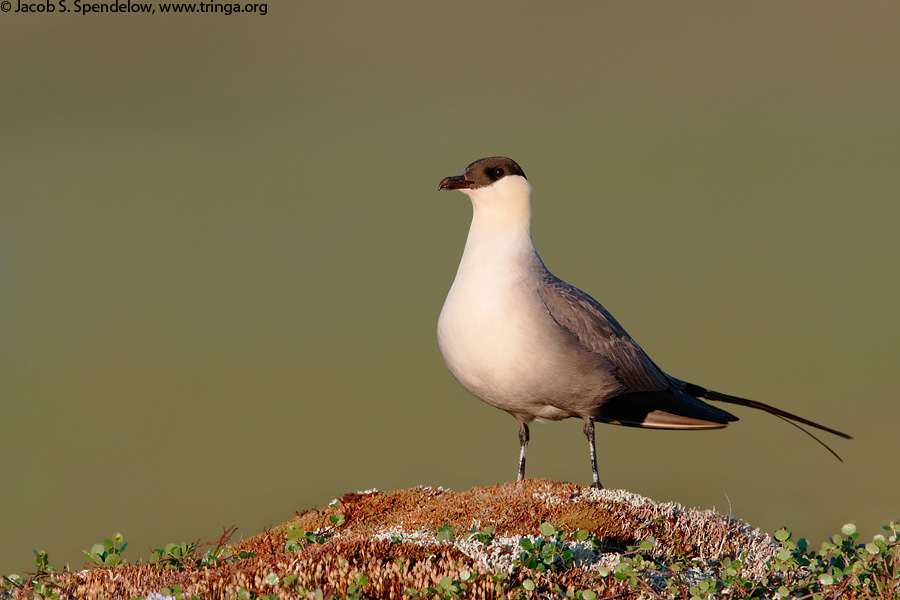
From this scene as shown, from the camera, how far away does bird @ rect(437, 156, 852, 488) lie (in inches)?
329

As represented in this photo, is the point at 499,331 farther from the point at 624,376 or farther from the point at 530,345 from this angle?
the point at 624,376

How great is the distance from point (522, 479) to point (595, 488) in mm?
807

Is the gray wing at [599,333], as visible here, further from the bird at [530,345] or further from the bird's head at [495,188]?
the bird's head at [495,188]

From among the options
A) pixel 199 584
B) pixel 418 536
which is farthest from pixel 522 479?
pixel 199 584

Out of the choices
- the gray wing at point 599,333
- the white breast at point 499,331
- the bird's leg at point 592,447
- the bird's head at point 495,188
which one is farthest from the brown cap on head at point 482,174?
the bird's leg at point 592,447

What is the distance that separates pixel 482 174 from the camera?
9.37m

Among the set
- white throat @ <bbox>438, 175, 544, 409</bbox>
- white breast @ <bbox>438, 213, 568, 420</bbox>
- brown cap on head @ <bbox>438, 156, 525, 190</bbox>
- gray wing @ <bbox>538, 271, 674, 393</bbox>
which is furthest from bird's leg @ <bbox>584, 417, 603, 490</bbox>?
brown cap on head @ <bbox>438, 156, 525, 190</bbox>

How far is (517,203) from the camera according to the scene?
30.5 feet

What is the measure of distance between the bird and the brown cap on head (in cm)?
1

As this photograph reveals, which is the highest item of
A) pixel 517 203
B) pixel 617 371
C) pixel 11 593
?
pixel 517 203

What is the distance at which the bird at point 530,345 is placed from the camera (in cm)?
835

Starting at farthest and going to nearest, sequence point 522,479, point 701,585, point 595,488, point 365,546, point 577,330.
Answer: point 577,330 < point 522,479 < point 595,488 < point 365,546 < point 701,585

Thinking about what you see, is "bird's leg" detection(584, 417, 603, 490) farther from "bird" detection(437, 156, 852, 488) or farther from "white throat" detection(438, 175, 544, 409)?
"white throat" detection(438, 175, 544, 409)

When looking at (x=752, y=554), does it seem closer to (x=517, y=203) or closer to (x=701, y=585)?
(x=701, y=585)
